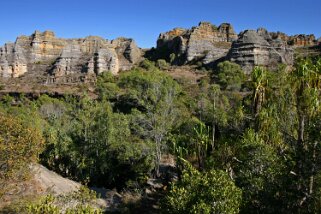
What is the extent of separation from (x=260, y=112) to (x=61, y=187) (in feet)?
54.7

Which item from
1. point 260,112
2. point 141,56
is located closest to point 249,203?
point 260,112

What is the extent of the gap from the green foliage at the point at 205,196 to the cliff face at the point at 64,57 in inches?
2997

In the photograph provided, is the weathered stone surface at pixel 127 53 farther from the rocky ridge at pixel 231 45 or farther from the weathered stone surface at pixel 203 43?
the weathered stone surface at pixel 203 43

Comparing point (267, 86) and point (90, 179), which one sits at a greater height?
point (267, 86)

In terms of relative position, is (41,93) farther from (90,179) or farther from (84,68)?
(90,179)

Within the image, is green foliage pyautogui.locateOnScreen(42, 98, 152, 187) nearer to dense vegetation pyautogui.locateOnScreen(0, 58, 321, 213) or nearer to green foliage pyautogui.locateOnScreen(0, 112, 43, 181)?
dense vegetation pyautogui.locateOnScreen(0, 58, 321, 213)

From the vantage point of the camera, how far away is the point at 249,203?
1897 centimetres

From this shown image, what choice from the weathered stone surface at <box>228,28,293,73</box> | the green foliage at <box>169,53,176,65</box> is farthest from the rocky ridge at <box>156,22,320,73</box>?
the green foliage at <box>169,53,176,65</box>

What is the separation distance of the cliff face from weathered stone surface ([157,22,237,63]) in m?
14.6

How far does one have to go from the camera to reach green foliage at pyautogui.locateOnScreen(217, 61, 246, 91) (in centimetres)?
6281

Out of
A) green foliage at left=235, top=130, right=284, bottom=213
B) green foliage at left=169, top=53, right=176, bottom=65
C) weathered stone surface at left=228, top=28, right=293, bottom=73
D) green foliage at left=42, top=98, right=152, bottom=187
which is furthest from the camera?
green foliage at left=169, top=53, right=176, bottom=65

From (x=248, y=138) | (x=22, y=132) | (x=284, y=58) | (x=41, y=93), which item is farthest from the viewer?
(x=284, y=58)

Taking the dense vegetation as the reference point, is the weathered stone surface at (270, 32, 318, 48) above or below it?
above

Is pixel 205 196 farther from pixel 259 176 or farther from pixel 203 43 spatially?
pixel 203 43
